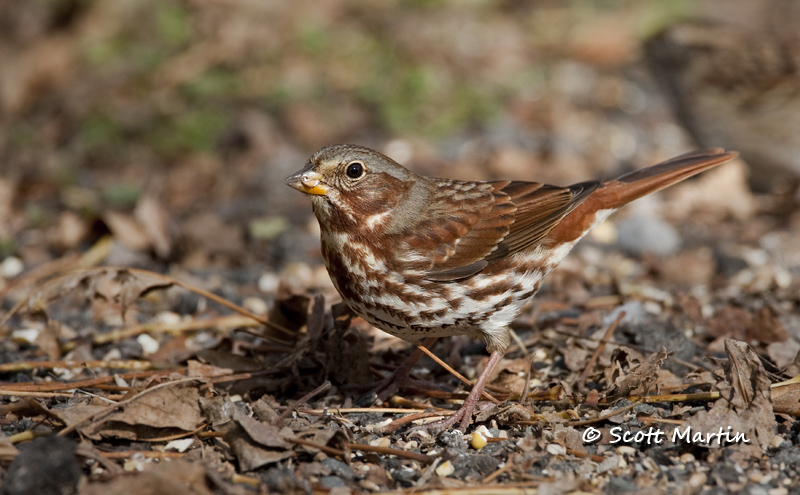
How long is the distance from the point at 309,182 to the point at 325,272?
1996 millimetres

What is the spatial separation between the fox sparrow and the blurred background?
5.99 ft

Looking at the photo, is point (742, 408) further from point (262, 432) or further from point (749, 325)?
point (262, 432)

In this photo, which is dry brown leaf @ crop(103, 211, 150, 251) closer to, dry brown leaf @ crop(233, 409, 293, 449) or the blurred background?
the blurred background

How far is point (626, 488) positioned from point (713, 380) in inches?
37.4

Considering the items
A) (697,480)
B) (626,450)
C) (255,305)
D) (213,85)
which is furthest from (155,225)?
(697,480)

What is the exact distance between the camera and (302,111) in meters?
7.90

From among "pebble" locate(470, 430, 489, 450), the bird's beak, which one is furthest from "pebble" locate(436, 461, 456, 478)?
the bird's beak

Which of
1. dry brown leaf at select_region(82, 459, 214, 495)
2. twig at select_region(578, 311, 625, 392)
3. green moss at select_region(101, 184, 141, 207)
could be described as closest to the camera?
dry brown leaf at select_region(82, 459, 214, 495)

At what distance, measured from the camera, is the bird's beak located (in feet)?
12.4

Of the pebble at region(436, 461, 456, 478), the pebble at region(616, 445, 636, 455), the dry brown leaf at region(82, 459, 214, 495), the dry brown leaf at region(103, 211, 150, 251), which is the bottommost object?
the dry brown leaf at region(82, 459, 214, 495)

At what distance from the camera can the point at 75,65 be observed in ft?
28.9

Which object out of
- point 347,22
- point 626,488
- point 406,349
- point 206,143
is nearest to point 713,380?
point 626,488

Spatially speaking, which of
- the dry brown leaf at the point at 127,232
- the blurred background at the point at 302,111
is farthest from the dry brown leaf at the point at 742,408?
the dry brown leaf at the point at 127,232

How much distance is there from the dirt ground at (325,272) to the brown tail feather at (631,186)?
613 mm
